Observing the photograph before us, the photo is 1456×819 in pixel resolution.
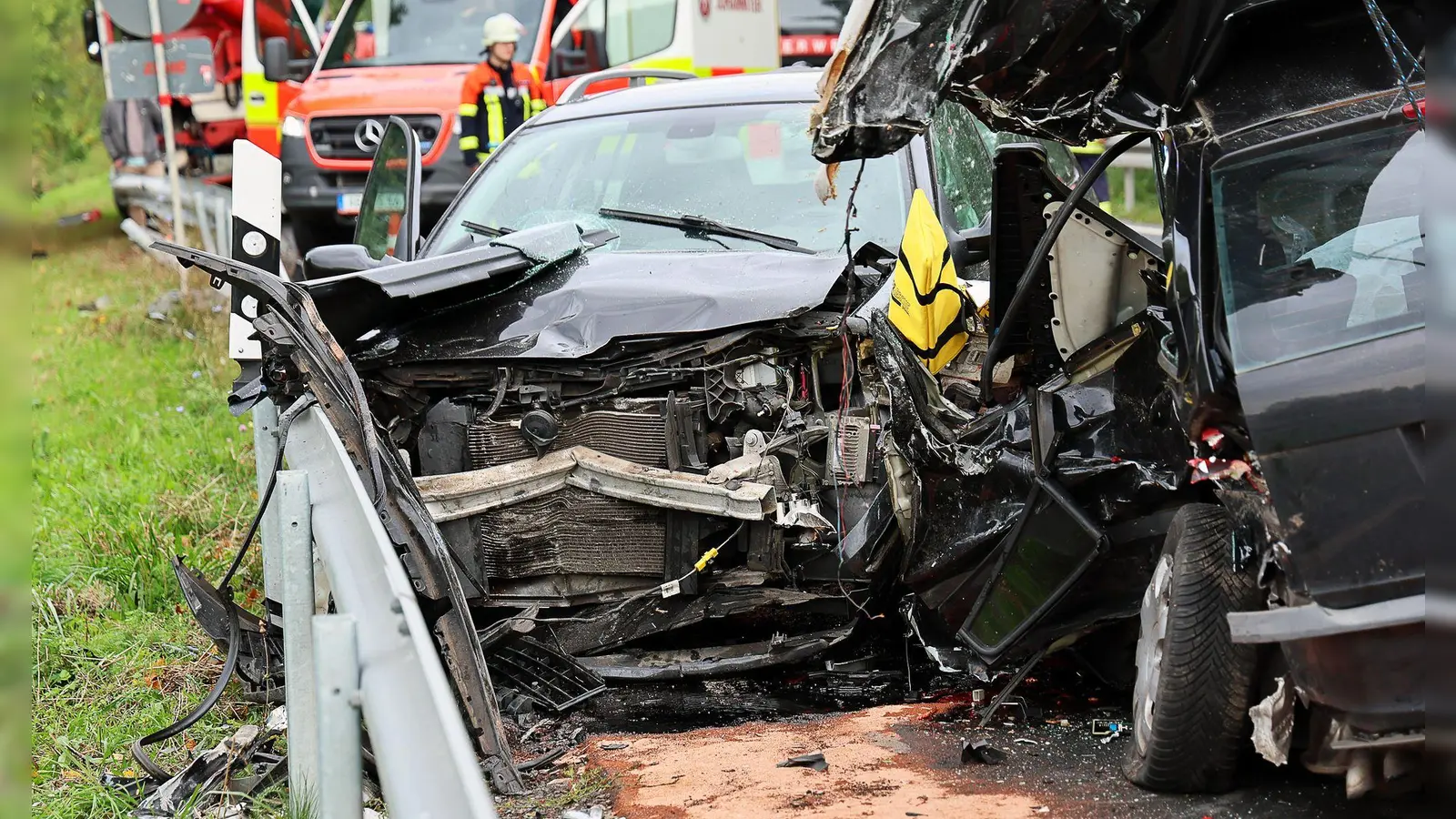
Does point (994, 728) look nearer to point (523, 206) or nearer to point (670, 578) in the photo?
point (670, 578)

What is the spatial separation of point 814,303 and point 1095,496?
1.41m

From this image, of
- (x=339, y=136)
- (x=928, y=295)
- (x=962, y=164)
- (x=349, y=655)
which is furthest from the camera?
(x=339, y=136)

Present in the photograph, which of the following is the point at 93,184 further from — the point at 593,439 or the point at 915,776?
the point at 915,776

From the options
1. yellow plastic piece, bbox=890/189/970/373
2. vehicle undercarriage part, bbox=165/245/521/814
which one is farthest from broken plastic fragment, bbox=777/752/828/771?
yellow plastic piece, bbox=890/189/970/373

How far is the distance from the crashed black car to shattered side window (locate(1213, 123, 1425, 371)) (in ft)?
2.07

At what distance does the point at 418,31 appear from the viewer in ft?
43.8

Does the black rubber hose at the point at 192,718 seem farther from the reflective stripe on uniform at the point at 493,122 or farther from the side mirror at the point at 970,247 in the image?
the reflective stripe on uniform at the point at 493,122

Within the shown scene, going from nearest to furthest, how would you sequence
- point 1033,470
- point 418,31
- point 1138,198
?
point 1033,470
point 418,31
point 1138,198

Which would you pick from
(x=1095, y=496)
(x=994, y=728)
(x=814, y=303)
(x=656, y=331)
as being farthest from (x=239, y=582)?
(x=1095, y=496)

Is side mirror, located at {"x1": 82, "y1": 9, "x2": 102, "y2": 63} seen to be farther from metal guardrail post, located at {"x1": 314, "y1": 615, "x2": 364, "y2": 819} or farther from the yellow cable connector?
metal guardrail post, located at {"x1": 314, "y1": 615, "x2": 364, "y2": 819}

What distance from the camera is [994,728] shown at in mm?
4223

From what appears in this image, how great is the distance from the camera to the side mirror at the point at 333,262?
5.39 meters

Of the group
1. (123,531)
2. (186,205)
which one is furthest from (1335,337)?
(186,205)

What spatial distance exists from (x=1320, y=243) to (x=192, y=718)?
3.19m
